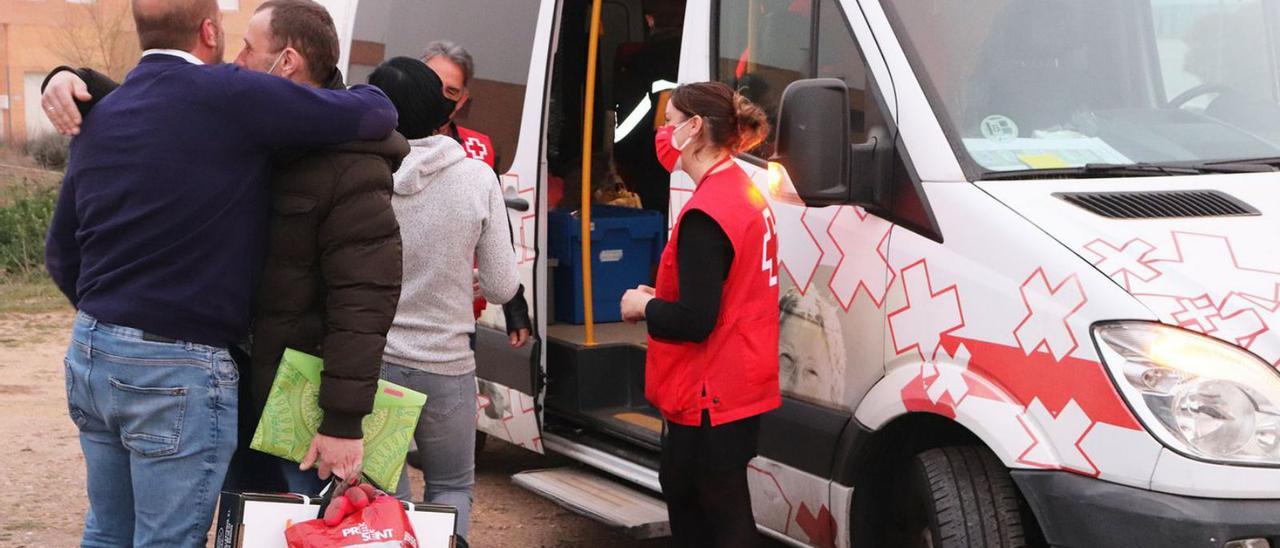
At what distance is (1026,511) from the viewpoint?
158 inches

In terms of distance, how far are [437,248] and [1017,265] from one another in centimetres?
155

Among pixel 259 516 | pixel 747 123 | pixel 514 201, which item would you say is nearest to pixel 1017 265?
pixel 747 123

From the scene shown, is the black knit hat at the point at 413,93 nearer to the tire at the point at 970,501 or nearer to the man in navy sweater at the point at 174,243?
the man in navy sweater at the point at 174,243

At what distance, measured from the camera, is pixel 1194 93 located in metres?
4.40

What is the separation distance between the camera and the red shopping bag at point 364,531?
3.34 m

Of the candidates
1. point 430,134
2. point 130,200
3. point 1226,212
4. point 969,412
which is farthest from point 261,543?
point 1226,212

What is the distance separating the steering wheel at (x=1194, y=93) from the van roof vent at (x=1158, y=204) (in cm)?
47

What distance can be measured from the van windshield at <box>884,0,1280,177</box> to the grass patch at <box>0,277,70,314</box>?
32.3 ft

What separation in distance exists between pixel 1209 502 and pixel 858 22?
1648mm

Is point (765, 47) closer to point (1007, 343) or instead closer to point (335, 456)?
point (1007, 343)

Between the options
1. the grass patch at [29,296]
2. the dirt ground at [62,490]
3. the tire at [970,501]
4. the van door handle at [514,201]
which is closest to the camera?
the tire at [970,501]

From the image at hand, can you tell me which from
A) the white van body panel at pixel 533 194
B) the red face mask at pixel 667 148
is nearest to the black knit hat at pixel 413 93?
the red face mask at pixel 667 148

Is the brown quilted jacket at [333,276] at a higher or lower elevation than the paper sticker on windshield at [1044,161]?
lower

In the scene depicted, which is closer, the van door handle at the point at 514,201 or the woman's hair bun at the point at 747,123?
the woman's hair bun at the point at 747,123
